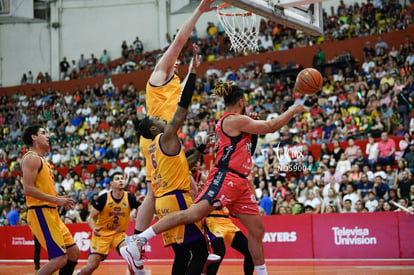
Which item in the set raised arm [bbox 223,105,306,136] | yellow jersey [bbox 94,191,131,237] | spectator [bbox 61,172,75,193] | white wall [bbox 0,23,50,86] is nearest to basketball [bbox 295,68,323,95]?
raised arm [bbox 223,105,306,136]

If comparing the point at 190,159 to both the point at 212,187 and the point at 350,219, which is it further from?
the point at 350,219

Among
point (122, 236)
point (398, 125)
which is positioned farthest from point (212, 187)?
point (398, 125)

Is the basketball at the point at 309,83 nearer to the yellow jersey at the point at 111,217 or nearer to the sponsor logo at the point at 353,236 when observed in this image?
the yellow jersey at the point at 111,217

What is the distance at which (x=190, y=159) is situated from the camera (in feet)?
23.8

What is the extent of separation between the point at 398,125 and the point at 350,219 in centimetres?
437

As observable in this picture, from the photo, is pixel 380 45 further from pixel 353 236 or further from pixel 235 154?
pixel 235 154

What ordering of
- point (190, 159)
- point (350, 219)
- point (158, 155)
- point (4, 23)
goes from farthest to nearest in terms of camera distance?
point (4, 23) < point (350, 219) < point (190, 159) < point (158, 155)

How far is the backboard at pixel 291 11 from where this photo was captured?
29.2 feet

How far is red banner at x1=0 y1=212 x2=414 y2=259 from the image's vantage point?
13383mm

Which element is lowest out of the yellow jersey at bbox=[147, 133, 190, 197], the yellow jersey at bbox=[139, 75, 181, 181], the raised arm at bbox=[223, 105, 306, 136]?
the yellow jersey at bbox=[147, 133, 190, 197]

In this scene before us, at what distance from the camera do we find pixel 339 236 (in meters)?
14.0

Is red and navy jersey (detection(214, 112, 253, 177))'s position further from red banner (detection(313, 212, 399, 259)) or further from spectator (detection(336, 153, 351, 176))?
spectator (detection(336, 153, 351, 176))

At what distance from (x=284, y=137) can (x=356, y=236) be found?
4909 millimetres

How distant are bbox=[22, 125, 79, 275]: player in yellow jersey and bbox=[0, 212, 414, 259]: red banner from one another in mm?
7988
